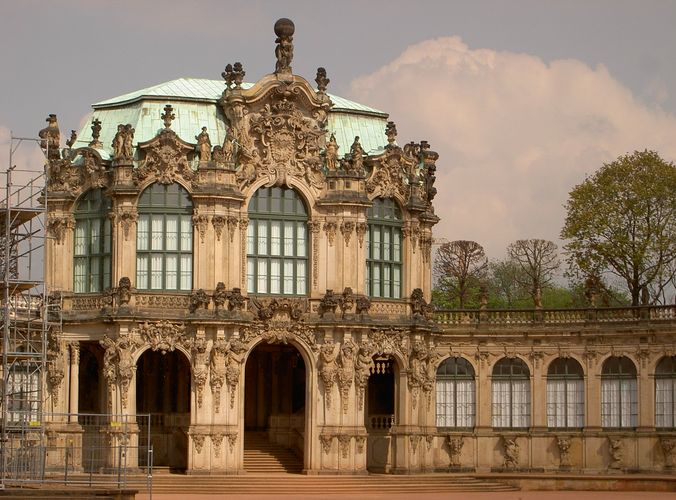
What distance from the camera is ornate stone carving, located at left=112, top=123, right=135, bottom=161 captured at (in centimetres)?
7031

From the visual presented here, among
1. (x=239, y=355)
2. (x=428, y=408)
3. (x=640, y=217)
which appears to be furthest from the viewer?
(x=640, y=217)

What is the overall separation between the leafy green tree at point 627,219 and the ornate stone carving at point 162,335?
22301 millimetres

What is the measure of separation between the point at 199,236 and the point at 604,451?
62.1 ft

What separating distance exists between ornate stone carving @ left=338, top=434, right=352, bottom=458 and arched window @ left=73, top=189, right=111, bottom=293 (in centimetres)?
1084

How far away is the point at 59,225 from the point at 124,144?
4.19 metres

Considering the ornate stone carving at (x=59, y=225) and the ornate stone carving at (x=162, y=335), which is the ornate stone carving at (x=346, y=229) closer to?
the ornate stone carving at (x=162, y=335)

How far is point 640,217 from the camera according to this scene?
82.8m

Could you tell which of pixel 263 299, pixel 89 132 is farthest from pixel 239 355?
pixel 89 132

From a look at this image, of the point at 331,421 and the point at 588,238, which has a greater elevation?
the point at 588,238

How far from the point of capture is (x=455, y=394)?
3034 inches

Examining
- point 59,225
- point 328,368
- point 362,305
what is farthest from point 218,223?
point 328,368

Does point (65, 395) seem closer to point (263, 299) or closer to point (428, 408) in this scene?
point (263, 299)

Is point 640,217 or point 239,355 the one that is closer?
point 239,355

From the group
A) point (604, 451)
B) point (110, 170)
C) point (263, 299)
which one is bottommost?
point (604, 451)
